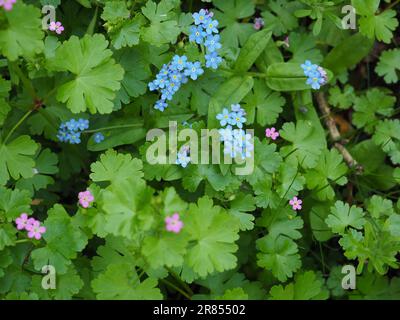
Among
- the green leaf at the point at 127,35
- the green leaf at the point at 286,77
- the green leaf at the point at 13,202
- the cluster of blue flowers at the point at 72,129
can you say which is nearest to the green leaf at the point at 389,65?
the green leaf at the point at 286,77

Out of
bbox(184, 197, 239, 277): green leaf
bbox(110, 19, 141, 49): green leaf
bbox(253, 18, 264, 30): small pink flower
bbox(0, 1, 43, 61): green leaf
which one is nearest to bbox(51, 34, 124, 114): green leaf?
bbox(110, 19, 141, 49): green leaf

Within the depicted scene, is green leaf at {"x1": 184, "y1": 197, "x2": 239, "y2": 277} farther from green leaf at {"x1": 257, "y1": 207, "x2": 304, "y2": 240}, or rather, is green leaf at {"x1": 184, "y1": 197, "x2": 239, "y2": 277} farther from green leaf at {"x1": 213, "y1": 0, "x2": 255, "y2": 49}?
green leaf at {"x1": 213, "y1": 0, "x2": 255, "y2": 49}

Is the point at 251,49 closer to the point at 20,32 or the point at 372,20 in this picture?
the point at 372,20

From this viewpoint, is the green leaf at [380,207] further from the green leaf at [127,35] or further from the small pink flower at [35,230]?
the small pink flower at [35,230]

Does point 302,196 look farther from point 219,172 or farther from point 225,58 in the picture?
point 225,58

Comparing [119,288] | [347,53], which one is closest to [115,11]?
[119,288]
